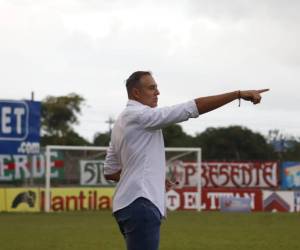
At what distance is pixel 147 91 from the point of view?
19.3 feet

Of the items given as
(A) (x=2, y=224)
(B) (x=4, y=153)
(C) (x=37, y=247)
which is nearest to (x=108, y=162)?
(C) (x=37, y=247)

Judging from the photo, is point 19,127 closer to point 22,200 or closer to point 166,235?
point 22,200

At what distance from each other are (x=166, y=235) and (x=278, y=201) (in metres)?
19.6

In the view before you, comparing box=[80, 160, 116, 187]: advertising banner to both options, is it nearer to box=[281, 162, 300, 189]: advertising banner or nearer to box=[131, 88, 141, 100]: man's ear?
box=[281, 162, 300, 189]: advertising banner

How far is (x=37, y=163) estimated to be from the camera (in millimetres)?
35500

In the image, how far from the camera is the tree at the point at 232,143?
316 ft

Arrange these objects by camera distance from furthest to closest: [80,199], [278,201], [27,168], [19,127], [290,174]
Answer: [290,174], [278,201], [80,199], [27,168], [19,127]

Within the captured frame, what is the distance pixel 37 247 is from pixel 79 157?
21.1 meters

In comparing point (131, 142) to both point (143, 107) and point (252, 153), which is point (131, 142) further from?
point (252, 153)

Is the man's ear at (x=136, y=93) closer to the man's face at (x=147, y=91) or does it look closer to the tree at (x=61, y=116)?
the man's face at (x=147, y=91)

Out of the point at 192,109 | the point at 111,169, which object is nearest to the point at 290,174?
the point at 111,169

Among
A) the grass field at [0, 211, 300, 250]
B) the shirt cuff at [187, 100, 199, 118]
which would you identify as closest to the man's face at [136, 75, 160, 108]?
the shirt cuff at [187, 100, 199, 118]

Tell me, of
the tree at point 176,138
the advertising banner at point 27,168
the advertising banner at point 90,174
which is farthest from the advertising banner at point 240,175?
the tree at point 176,138

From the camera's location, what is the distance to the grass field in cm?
1581
